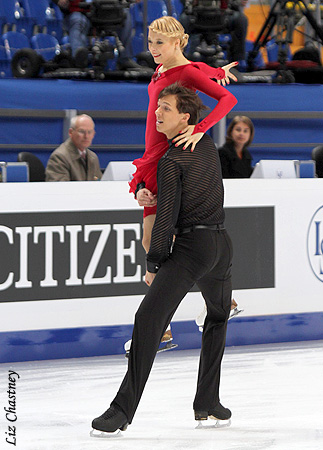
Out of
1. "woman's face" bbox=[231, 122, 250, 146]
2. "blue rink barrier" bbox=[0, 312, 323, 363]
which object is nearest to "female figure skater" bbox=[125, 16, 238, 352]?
"blue rink barrier" bbox=[0, 312, 323, 363]

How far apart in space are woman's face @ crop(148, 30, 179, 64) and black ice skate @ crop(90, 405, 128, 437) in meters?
1.29

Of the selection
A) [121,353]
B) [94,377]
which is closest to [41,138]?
[121,353]

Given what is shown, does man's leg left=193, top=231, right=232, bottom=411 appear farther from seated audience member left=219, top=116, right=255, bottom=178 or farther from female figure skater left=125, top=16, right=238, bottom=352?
seated audience member left=219, top=116, right=255, bottom=178

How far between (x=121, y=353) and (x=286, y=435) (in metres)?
1.74

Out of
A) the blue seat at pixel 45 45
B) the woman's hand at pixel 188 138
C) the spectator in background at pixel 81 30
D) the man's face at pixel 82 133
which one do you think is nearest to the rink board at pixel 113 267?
the man's face at pixel 82 133

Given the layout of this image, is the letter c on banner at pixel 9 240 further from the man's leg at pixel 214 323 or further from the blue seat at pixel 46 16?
the blue seat at pixel 46 16

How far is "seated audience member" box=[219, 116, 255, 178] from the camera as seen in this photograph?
5418 mm

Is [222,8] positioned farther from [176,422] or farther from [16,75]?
[176,422]

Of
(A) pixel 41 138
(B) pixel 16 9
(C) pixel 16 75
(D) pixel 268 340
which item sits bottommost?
(D) pixel 268 340

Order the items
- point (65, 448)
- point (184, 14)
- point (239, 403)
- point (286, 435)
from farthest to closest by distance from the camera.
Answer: point (184, 14)
point (239, 403)
point (286, 435)
point (65, 448)

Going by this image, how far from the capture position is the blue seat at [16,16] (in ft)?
25.5

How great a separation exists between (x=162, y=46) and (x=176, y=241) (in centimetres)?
74

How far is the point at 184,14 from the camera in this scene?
24.9 feet

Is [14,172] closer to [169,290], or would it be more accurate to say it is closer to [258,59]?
[169,290]
